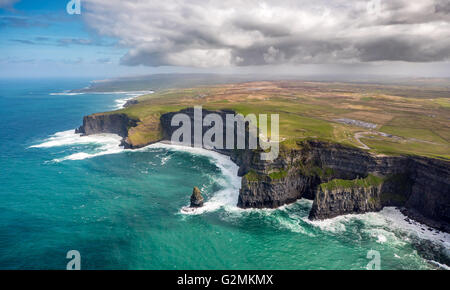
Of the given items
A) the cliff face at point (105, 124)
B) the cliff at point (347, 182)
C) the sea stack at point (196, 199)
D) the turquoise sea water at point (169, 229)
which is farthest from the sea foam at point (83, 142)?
the cliff at point (347, 182)

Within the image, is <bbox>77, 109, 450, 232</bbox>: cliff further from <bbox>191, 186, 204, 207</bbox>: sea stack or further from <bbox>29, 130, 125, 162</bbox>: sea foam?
<bbox>29, 130, 125, 162</bbox>: sea foam

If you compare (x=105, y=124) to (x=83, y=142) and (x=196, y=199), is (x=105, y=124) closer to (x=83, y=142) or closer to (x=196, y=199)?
(x=83, y=142)

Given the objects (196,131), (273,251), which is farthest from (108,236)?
(196,131)

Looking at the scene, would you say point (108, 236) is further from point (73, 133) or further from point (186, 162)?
point (73, 133)

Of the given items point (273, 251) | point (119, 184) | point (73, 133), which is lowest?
point (273, 251)

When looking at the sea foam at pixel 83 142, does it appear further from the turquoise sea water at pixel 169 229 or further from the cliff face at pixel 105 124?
the turquoise sea water at pixel 169 229

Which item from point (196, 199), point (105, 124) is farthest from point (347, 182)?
point (105, 124)
